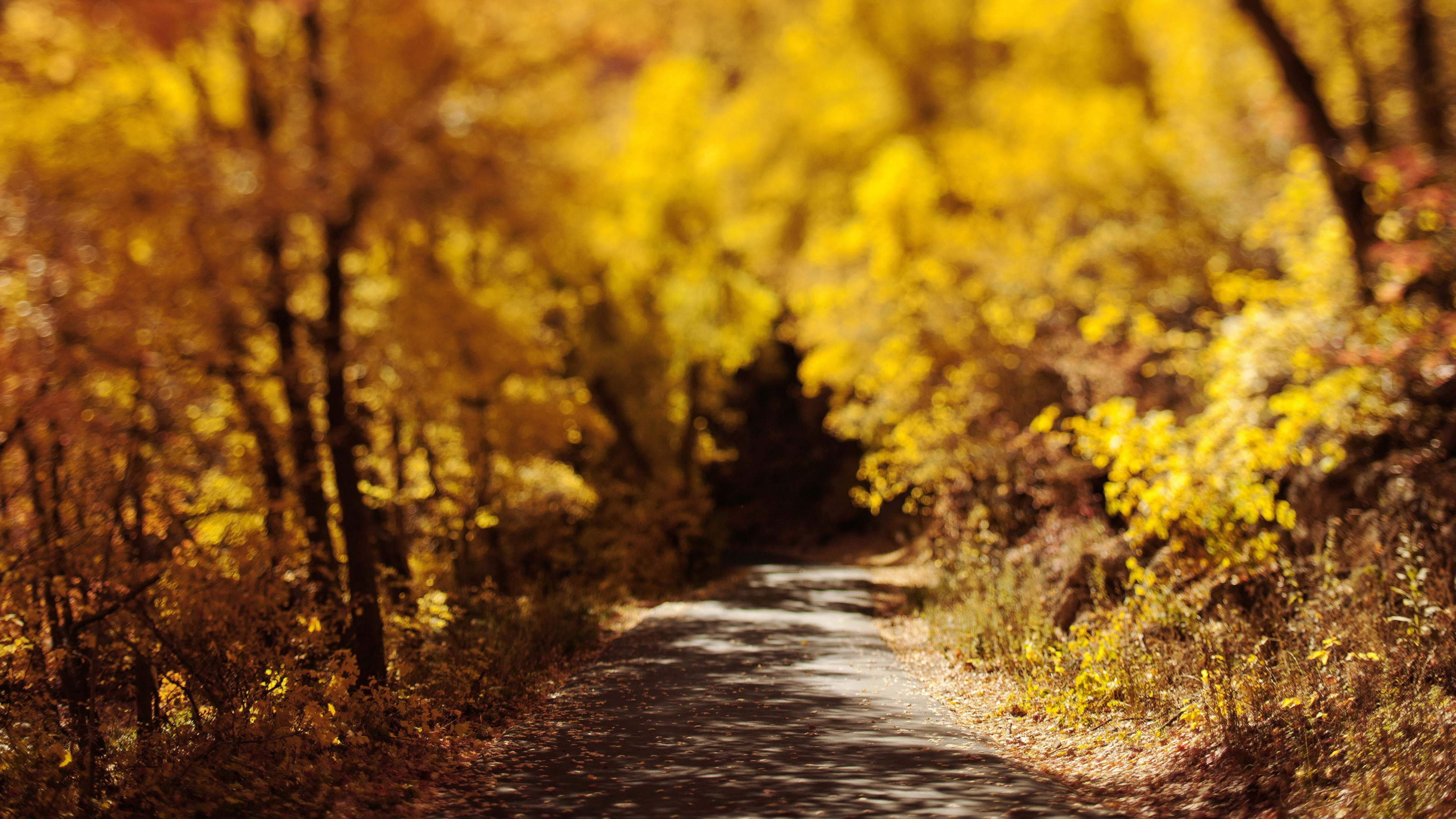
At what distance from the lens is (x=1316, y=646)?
7570mm

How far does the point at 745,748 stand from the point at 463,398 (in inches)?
341

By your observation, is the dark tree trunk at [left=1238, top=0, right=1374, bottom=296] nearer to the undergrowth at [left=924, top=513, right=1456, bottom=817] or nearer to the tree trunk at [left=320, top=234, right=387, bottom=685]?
the undergrowth at [left=924, top=513, right=1456, bottom=817]

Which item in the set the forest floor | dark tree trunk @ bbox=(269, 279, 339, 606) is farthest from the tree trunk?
the forest floor

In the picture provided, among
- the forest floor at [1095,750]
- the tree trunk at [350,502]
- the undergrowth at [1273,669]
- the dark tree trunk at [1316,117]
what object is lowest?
the forest floor at [1095,750]

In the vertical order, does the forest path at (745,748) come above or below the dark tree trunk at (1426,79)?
below

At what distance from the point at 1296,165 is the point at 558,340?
48.4 ft

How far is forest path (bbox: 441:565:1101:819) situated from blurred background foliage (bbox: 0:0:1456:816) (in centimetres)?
95

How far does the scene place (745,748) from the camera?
788 cm

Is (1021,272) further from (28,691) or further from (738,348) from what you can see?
(28,691)

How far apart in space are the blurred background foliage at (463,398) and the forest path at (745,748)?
949 mm

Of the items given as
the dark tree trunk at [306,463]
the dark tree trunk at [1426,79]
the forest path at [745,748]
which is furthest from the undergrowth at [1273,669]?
the dark tree trunk at [306,463]

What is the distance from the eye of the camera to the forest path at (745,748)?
639cm

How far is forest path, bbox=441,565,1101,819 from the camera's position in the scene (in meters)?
6.39

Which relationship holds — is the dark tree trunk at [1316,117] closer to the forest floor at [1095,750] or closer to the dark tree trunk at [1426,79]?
the dark tree trunk at [1426,79]
